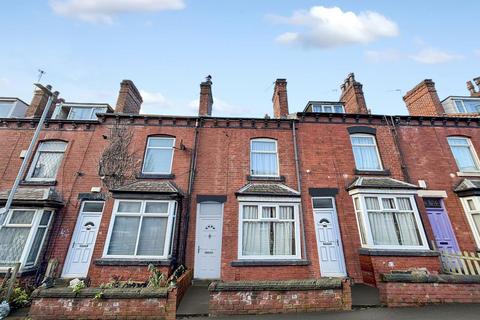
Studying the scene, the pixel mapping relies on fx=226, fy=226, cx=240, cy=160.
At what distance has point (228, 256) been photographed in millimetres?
8758

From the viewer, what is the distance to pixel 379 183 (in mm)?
9453

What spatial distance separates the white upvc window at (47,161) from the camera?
1038 cm

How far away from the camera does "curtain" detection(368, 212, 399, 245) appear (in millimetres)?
8781

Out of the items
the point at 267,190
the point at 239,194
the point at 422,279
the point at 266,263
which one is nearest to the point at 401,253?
the point at 422,279

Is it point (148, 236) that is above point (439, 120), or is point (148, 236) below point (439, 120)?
below

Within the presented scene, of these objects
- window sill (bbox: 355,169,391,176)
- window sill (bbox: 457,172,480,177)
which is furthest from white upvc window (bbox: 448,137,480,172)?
window sill (bbox: 355,169,391,176)

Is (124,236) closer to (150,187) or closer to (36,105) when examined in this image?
(150,187)

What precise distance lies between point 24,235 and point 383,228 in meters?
14.0

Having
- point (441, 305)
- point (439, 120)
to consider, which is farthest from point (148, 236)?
point (439, 120)

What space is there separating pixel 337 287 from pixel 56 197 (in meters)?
11.1

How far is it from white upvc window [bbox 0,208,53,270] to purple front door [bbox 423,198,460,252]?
52.6 feet

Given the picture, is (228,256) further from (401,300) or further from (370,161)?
(370,161)

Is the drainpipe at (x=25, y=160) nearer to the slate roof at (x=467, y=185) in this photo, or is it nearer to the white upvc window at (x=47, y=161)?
the white upvc window at (x=47, y=161)

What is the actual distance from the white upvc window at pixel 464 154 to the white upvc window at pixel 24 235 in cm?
1860
